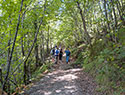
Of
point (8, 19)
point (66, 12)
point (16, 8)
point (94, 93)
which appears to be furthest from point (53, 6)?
point (94, 93)

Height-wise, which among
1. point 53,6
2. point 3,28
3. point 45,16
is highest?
point 53,6

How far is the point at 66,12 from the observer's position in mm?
12836

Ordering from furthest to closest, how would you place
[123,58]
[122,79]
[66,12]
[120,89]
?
[66,12], [123,58], [122,79], [120,89]

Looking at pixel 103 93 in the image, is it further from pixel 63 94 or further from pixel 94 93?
pixel 63 94

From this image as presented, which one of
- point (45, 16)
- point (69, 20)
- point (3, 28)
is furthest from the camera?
point (69, 20)

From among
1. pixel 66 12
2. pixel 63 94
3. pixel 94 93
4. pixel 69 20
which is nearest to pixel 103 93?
pixel 94 93

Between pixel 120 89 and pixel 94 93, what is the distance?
4.31 feet

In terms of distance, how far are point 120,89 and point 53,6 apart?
677 cm

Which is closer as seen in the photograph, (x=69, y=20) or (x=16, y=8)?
(x=16, y=8)

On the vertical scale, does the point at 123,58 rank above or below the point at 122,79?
above

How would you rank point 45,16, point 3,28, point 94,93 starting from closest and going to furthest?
1. point 94,93
2. point 3,28
3. point 45,16

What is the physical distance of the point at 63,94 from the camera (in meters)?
5.57

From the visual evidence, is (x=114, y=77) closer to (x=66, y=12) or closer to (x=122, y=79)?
(x=122, y=79)

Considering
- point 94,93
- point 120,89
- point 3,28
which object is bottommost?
point 94,93
